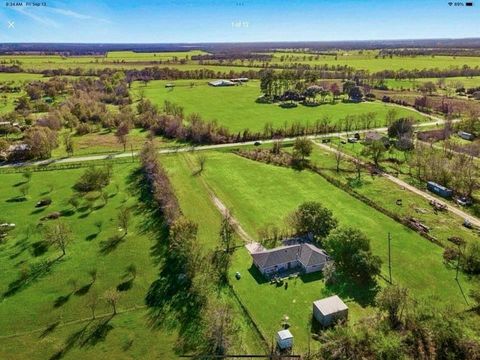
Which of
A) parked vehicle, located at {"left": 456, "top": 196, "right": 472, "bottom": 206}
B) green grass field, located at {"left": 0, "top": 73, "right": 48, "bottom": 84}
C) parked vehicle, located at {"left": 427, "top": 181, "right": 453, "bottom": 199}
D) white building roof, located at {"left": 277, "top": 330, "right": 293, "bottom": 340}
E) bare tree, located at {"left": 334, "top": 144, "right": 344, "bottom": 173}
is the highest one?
green grass field, located at {"left": 0, "top": 73, "right": 48, "bottom": 84}

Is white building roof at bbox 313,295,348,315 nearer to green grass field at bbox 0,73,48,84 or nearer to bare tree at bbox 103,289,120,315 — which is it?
bare tree at bbox 103,289,120,315

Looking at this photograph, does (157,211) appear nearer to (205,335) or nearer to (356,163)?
(205,335)

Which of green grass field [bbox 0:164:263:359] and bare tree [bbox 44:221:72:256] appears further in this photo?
bare tree [bbox 44:221:72:256]

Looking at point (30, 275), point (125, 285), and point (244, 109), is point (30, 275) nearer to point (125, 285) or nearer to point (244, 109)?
point (125, 285)

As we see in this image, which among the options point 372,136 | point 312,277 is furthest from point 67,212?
point 372,136

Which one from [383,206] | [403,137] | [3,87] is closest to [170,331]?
[383,206]

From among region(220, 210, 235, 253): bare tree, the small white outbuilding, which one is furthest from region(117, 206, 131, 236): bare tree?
the small white outbuilding
